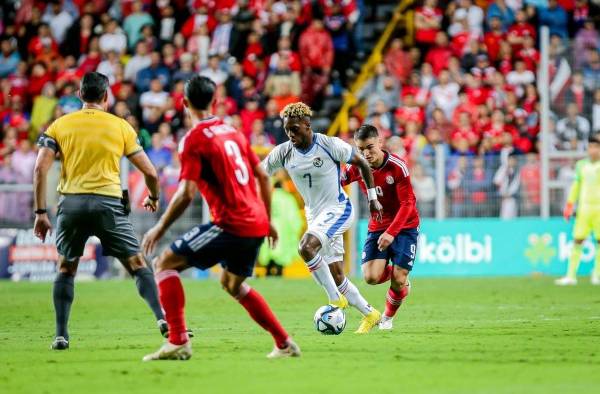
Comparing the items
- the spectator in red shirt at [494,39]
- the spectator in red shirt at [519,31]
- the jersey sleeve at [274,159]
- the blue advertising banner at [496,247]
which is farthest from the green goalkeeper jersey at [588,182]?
the jersey sleeve at [274,159]

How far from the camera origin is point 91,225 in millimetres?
10312

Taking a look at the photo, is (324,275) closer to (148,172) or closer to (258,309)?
(148,172)

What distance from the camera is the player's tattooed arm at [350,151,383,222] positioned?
460 inches

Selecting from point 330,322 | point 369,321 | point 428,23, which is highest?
point 428,23

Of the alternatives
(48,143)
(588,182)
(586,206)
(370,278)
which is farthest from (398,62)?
(48,143)

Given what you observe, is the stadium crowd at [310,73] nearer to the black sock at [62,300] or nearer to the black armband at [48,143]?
the black sock at [62,300]

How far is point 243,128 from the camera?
80.7 feet

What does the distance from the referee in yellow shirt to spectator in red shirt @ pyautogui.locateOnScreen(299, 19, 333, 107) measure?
52.0 ft

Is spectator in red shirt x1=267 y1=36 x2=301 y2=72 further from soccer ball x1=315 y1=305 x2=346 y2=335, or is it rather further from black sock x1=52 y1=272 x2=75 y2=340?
black sock x1=52 y1=272 x2=75 y2=340

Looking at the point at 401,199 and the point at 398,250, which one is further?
the point at 398,250

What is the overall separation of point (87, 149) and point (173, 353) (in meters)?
2.14

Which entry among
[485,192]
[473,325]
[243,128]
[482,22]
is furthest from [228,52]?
[473,325]

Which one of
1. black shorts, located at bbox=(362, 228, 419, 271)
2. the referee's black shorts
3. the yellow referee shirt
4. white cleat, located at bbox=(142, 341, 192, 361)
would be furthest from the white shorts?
white cleat, located at bbox=(142, 341, 192, 361)

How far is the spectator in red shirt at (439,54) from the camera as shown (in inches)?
1001
